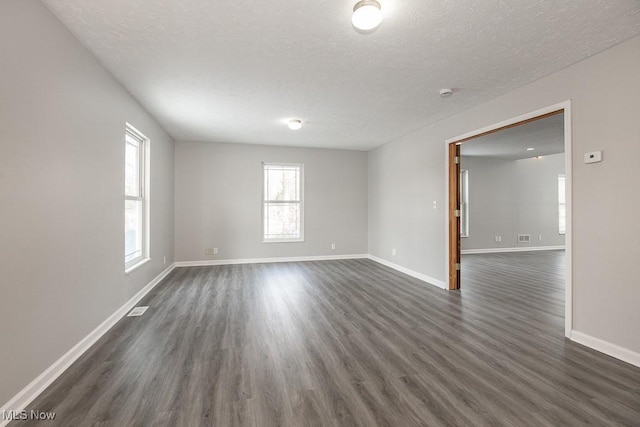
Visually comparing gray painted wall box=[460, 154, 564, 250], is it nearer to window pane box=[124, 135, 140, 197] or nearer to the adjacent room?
the adjacent room

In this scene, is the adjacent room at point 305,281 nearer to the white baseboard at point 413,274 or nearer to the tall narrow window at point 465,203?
the white baseboard at point 413,274

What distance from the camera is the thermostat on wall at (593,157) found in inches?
98.5

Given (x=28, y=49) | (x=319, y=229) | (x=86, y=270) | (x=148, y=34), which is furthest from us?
(x=319, y=229)

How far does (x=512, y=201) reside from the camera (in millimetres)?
8203

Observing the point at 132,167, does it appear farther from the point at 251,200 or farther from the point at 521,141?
the point at 521,141

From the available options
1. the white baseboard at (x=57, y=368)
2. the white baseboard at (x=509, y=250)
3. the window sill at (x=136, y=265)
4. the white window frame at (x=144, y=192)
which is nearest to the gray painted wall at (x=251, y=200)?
the white window frame at (x=144, y=192)

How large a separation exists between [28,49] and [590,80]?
14.1 feet

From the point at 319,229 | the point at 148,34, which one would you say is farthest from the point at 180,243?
the point at 148,34

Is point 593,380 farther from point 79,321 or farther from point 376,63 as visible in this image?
point 79,321

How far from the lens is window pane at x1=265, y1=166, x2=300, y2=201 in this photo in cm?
660

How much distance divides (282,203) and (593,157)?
5265 mm

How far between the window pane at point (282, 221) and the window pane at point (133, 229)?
2764mm

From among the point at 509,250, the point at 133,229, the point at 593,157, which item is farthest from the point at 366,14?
the point at 509,250

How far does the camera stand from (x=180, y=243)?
6055 mm
